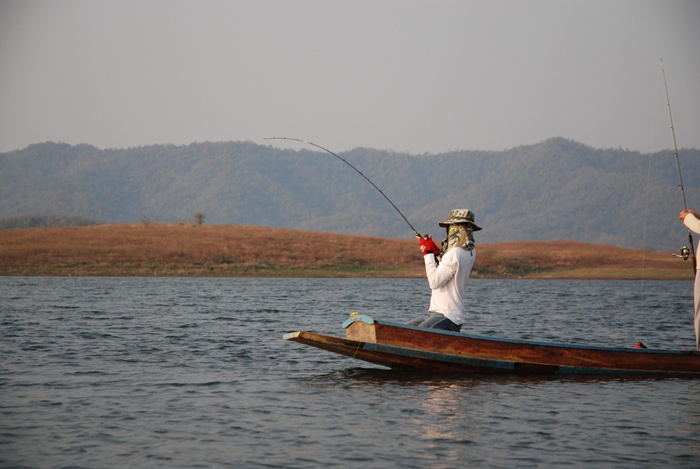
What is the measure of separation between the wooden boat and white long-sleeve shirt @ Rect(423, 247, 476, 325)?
381 mm

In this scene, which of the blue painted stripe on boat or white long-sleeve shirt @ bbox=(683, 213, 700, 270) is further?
the blue painted stripe on boat

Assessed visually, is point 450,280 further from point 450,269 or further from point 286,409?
point 286,409

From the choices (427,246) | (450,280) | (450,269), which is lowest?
(450,280)

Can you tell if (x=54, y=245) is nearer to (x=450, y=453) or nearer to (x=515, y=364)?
(x=515, y=364)

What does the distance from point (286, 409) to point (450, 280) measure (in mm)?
3357

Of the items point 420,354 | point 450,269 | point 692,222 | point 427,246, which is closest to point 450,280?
point 450,269

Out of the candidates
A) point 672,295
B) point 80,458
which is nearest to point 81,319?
point 80,458

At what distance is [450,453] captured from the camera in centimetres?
1009

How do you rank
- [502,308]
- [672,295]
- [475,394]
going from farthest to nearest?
[672,295], [502,308], [475,394]

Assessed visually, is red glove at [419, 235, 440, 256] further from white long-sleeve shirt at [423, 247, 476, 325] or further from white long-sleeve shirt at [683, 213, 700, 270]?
white long-sleeve shirt at [683, 213, 700, 270]

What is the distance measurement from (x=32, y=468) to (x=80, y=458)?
550mm

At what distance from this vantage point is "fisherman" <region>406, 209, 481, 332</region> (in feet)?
45.2

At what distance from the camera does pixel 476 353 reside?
14.8 m

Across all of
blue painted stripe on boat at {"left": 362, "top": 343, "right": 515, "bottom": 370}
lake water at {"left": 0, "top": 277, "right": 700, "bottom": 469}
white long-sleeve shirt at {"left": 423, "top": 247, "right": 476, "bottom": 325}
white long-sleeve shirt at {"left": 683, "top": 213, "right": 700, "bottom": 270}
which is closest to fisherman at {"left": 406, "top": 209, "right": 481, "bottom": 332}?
white long-sleeve shirt at {"left": 423, "top": 247, "right": 476, "bottom": 325}
